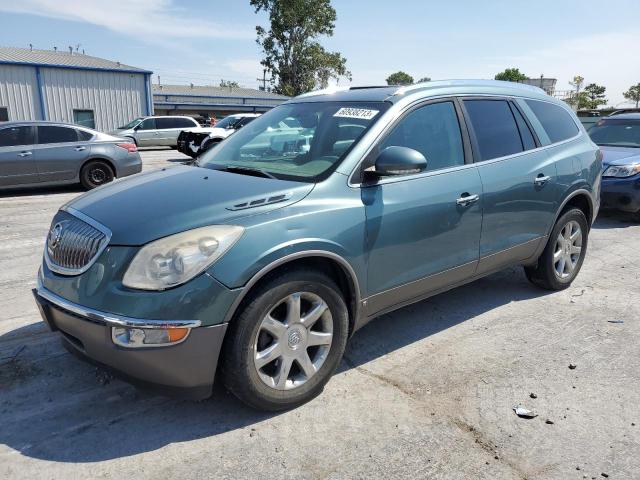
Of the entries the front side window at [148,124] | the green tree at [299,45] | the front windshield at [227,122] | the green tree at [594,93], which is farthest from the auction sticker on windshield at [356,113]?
the green tree at [594,93]

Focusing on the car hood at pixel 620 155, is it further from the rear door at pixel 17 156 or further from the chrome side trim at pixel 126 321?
the rear door at pixel 17 156

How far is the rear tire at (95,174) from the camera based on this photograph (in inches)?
430

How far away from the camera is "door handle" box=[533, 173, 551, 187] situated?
439 cm

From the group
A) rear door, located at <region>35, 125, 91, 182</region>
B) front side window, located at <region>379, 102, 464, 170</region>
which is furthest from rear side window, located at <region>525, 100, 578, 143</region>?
rear door, located at <region>35, 125, 91, 182</region>

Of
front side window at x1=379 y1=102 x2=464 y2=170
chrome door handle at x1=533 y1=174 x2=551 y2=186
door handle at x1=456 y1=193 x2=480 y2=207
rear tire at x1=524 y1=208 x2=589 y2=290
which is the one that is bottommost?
rear tire at x1=524 y1=208 x2=589 y2=290

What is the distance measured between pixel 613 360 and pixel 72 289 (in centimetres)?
352

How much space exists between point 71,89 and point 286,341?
29191 millimetres

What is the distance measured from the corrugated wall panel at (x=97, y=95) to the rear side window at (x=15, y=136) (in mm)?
18997

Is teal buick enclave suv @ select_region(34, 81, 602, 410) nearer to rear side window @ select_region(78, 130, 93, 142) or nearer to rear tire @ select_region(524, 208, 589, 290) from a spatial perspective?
rear tire @ select_region(524, 208, 589, 290)

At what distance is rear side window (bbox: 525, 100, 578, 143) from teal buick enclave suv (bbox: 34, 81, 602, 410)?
0.22m

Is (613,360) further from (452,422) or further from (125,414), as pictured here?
(125,414)

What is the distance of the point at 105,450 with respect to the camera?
8.73 feet

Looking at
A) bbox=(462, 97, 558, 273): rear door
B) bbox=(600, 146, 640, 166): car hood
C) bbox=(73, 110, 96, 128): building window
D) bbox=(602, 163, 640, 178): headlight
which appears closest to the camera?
bbox=(462, 97, 558, 273): rear door

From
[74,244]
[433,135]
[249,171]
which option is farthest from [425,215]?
[74,244]
